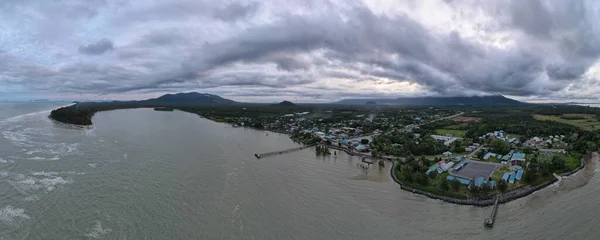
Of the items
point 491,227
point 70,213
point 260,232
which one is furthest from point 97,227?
point 491,227

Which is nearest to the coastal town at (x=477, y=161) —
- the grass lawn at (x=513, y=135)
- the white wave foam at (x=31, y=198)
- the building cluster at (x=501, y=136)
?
the building cluster at (x=501, y=136)

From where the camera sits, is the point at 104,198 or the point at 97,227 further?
the point at 104,198

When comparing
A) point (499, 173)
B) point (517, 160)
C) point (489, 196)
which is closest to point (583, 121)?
point (517, 160)

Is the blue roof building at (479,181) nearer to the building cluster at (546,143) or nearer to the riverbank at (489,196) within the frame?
the riverbank at (489,196)

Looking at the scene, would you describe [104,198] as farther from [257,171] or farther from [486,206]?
[486,206]

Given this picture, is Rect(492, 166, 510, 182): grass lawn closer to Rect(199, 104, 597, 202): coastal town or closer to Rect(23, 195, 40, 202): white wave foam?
Rect(199, 104, 597, 202): coastal town
